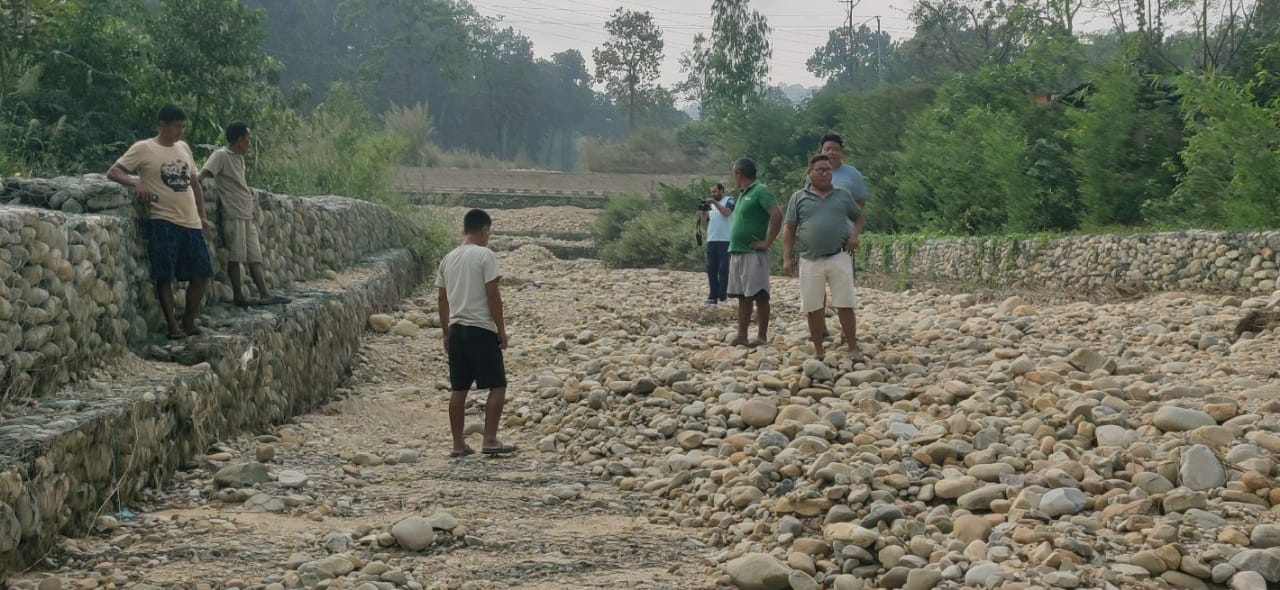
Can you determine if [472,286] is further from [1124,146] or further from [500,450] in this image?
[1124,146]

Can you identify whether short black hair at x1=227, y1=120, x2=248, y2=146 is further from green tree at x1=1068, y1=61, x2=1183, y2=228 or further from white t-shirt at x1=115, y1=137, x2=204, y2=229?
green tree at x1=1068, y1=61, x2=1183, y2=228

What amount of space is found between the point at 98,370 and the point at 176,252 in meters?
1.10

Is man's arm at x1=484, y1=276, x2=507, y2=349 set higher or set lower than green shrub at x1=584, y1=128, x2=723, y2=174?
lower

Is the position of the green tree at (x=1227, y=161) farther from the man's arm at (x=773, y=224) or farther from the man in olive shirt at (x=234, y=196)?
the man in olive shirt at (x=234, y=196)

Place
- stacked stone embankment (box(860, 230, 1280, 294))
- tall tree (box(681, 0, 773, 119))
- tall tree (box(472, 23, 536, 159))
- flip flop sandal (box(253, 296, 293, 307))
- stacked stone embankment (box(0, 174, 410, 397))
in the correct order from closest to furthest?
1. stacked stone embankment (box(0, 174, 410, 397))
2. flip flop sandal (box(253, 296, 293, 307))
3. stacked stone embankment (box(860, 230, 1280, 294))
4. tall tree (box(681, 0, 773, 119))
5. tall tree (box(472, 23, 536, 159))

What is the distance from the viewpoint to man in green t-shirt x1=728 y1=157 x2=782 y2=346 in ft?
27.4

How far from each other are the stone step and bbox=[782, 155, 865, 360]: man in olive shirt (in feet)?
11.2

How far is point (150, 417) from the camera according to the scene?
18.0 feet

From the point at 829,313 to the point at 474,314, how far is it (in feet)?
14.9

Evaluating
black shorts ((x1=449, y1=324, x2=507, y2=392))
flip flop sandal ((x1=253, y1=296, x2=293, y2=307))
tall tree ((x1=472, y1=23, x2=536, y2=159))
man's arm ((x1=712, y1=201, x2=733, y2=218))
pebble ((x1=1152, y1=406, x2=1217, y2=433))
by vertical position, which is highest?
tall tree ((x1=472, y1=23, x2=536, y2=159))

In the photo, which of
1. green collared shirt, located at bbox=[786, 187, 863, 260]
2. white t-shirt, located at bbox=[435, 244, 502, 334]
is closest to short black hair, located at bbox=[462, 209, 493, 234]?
white t-shirt, located at bbox=[435, 244, 502, 334]

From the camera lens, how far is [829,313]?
10188 millimetres

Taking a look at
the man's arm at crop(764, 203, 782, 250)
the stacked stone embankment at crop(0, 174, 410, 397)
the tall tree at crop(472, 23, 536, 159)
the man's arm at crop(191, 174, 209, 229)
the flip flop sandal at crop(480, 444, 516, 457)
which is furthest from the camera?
the tall tree at crop(472, 23, 536, 159)

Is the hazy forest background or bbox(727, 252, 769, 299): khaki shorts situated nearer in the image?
bbox(727, 252, 769, 299): khaki shorts
